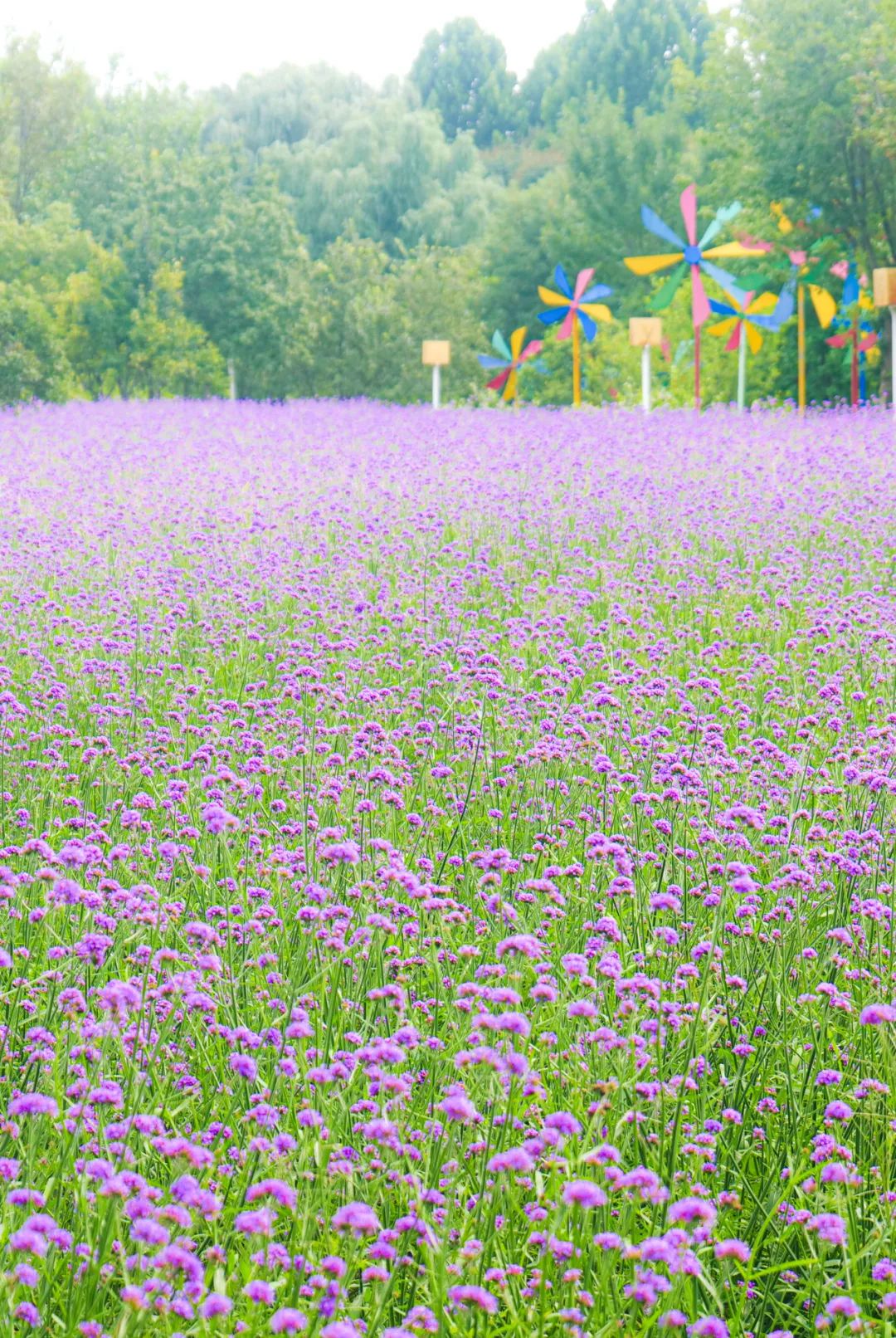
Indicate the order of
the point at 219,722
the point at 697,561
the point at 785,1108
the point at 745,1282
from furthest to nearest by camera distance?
the point at 697,561 → the point at 219,722 → the point at 785,1108 → the point at 745,1282

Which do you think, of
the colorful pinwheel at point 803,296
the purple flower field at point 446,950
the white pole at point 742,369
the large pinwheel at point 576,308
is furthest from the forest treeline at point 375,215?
the purple flower field at point 446,950

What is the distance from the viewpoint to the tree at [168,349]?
107 ft

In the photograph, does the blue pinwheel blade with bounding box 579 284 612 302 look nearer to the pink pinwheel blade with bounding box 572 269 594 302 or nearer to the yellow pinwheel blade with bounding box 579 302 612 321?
the pink pinwheel blade with bounding box 572 269 594 302

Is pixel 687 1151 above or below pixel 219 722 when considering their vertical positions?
below

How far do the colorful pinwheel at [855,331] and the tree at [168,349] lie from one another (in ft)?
47.2

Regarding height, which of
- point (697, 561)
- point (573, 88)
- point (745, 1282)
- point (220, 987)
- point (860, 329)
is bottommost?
point (745, 1282)

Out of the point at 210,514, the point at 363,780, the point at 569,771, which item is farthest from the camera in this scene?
the point at 210,514

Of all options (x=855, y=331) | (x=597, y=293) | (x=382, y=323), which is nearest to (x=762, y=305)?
(x=855, y=331)

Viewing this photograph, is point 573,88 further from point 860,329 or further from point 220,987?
point 220,987

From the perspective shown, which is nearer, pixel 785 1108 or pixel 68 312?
pixel 785 1108

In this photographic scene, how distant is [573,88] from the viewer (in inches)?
2395

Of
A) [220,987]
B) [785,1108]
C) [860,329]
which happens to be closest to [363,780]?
[220,987]

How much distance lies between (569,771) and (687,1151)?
2.25 meters

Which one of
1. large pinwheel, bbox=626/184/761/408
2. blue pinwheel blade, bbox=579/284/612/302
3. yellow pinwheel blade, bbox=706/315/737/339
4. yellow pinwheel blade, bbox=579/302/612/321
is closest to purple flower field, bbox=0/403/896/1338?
large pinwheel, bbox=626/184/761/408
